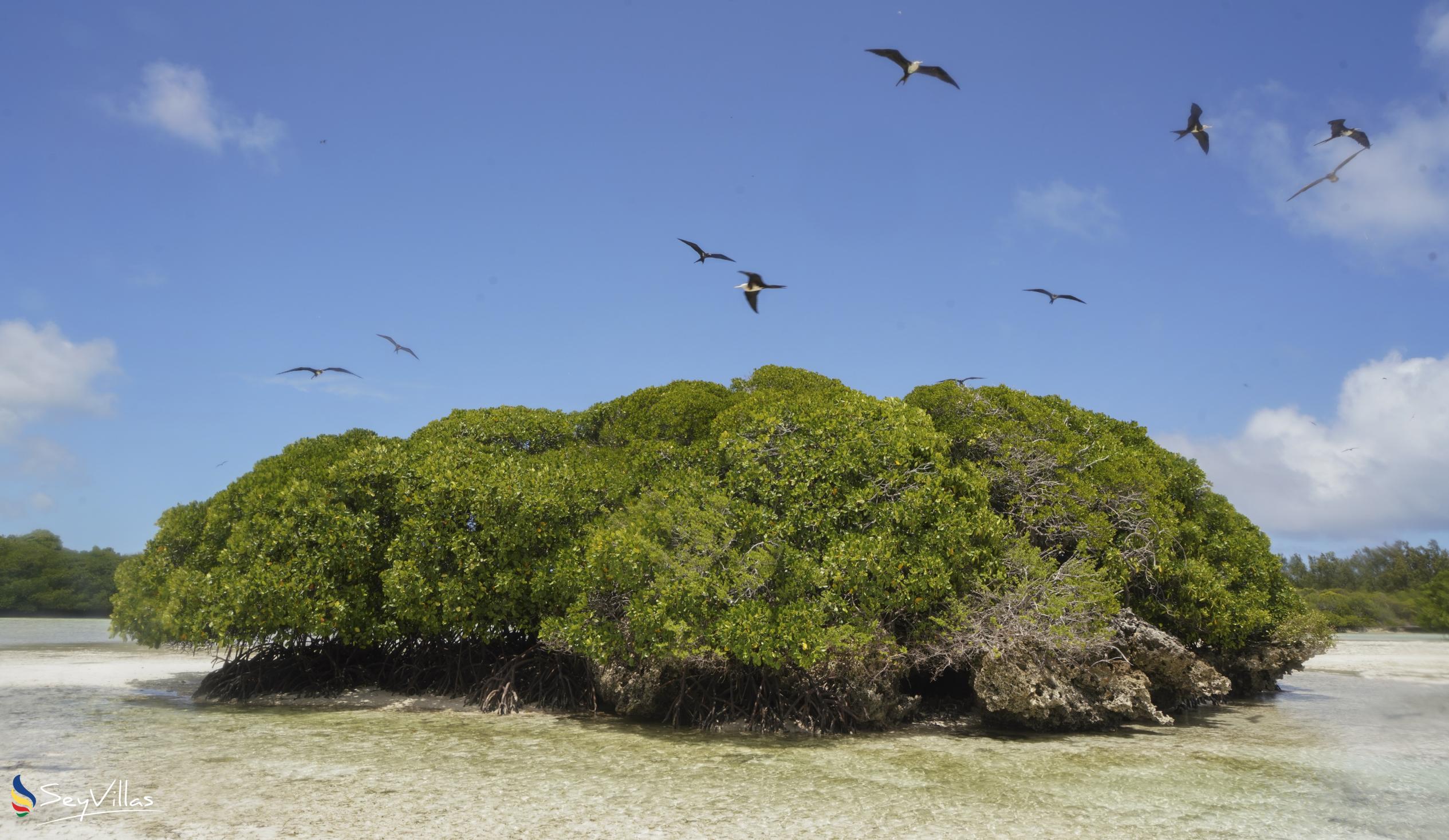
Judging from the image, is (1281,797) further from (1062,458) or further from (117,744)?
(117,744)

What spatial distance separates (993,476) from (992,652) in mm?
3686

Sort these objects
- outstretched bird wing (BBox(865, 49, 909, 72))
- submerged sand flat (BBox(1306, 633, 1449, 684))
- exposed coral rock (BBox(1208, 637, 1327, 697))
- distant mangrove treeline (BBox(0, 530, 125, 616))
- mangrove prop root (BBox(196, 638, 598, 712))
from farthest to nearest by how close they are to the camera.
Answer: distant mangrove treeline (BBox(0, 530, 125, 616)), submerged sand flat (BBox(1306, 633, 1449, 684)), exposed coral rock (BBox(1208, 637, 1327, 697)), mangrove prop root (BBox(196, 638, 598, 712)), outstretched bird wing (BBox(865, 49, 909, 72))

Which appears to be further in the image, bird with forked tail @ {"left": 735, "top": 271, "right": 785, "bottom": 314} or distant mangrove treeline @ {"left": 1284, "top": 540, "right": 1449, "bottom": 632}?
distant mangrove treeline @ {"left": 1284, "top": 540, "right": 1449, "bottom": 632}

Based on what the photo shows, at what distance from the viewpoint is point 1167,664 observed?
15.5 metres

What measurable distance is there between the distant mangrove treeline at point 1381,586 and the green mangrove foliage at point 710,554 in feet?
123

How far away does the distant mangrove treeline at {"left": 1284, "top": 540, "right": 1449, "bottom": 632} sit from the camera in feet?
173

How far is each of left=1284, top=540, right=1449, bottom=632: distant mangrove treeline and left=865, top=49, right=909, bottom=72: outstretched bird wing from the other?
143 ft

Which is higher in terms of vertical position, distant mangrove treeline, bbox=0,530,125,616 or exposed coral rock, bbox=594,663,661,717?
distant mangrove treeline, bbox=0,530,125,616

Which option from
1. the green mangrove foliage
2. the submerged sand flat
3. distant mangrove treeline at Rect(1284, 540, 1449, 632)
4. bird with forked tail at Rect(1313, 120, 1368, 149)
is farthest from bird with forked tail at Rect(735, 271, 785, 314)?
distant mangrove treeline at Rect(1284, 540, 1449, 632)

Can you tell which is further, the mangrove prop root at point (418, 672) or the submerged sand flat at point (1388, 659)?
the submerged sand flat at point (1388, 659)

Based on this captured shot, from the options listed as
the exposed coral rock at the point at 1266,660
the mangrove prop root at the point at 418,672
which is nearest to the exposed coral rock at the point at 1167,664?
the exposed coral rock at the point at 1266,660

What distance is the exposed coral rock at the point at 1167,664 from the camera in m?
15.1

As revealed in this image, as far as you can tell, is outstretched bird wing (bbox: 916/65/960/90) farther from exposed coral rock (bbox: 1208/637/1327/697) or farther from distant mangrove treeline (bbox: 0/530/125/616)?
distant mangrove treeline (bbox: 0/530/125/616)
